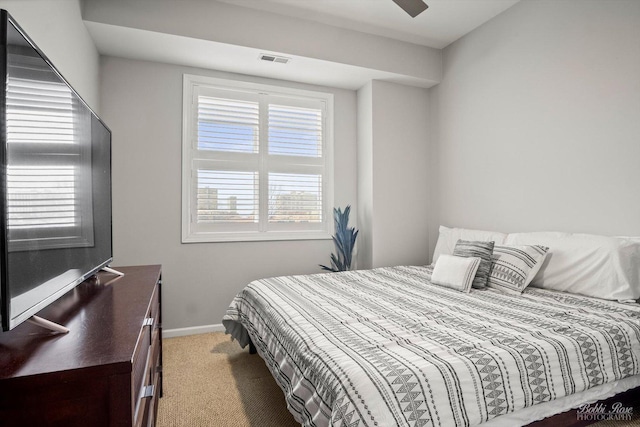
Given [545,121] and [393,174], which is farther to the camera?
[393,174]

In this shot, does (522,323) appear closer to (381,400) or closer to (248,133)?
(381,400)

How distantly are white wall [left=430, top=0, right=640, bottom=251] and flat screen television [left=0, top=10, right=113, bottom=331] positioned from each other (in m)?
3.05

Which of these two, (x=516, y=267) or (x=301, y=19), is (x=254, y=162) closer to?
(x=301, y=19)

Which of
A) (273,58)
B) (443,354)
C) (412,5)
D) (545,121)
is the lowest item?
(443,354)

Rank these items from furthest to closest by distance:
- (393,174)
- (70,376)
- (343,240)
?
(393,174) → (343,240) → (70,376)

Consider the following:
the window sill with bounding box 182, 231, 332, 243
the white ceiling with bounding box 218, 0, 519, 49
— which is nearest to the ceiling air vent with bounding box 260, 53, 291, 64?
the white ceiling with bounding box 218, 0, 519, 49

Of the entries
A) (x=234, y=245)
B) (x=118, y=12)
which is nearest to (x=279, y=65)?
(x=118, y=12)

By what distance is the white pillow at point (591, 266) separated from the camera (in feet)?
6.74

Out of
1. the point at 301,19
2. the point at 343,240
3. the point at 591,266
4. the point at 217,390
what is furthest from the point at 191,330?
the point at 591,266

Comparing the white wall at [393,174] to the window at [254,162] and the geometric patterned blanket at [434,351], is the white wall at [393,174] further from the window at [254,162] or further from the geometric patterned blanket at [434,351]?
the geometric patterned blanket at [434,351]

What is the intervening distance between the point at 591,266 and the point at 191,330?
127 inches

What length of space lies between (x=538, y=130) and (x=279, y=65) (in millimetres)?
2338

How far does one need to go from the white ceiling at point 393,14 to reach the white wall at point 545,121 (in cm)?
A: 17

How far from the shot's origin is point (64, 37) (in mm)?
2104
